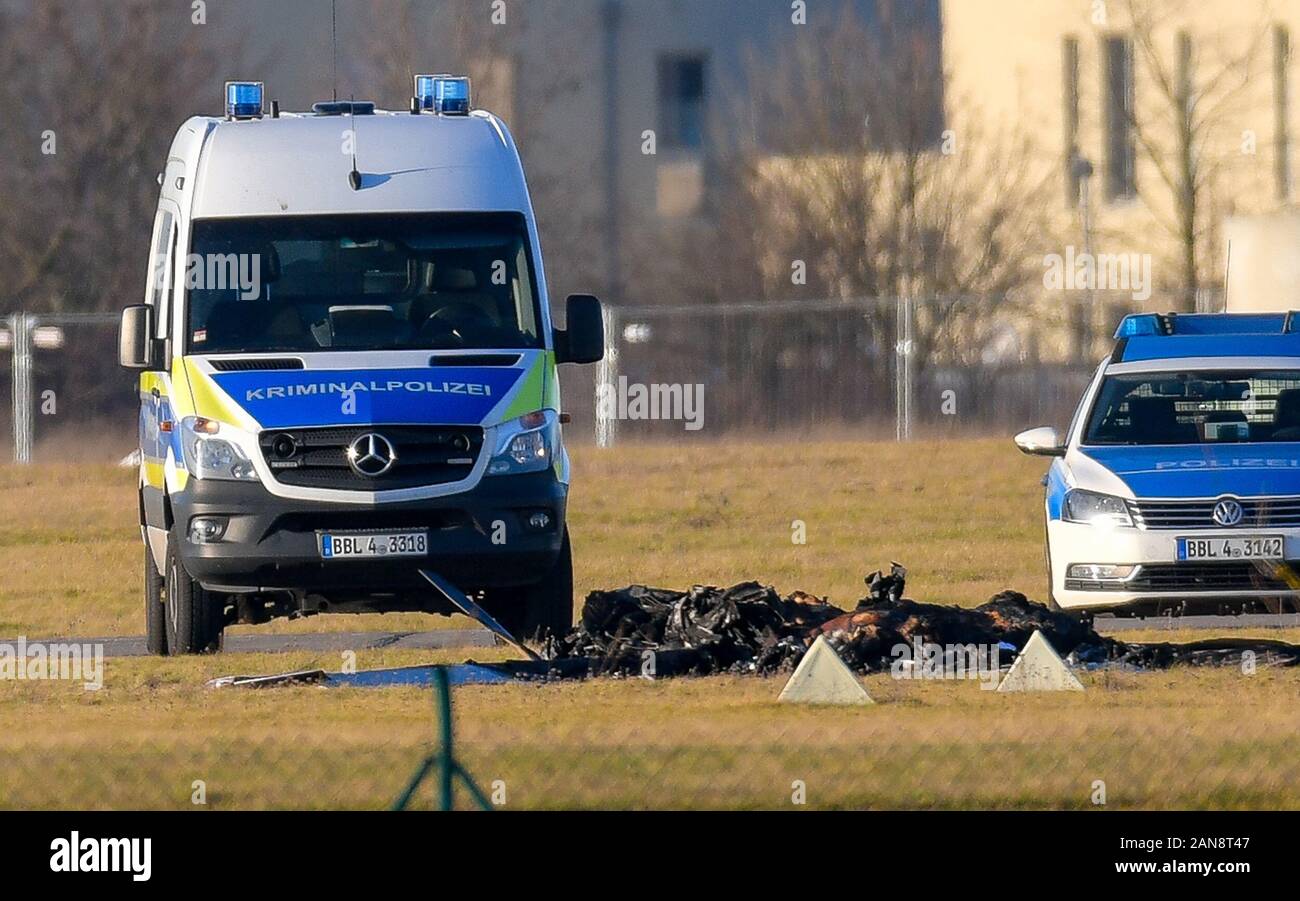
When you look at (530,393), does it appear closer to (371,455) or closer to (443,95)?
(371,455)

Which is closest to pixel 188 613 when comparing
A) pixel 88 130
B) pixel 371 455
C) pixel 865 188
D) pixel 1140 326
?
pixel 371 455

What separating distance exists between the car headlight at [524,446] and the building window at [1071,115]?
29.6m

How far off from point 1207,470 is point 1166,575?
2.37 feet

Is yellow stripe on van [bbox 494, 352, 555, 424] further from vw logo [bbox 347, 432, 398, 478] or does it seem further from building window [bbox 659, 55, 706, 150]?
building window [bbox 659, 55, 706, 150]

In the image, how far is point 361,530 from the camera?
46.2ft

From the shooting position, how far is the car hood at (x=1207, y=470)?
50.4 feet

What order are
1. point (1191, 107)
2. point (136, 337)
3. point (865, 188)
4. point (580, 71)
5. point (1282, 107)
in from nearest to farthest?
point (136, 337), point (1191, 107), point (865, 188), point (1282, 107), point (580, 71)

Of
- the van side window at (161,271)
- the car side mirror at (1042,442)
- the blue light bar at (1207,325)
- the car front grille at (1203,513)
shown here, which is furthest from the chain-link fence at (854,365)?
the car front grille at (1203,513)

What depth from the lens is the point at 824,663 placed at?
479 inches

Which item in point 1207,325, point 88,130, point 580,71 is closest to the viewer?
point 1207,325

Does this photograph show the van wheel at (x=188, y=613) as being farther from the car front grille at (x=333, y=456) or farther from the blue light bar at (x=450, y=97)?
the blue light bar at (x=450, y=97)
